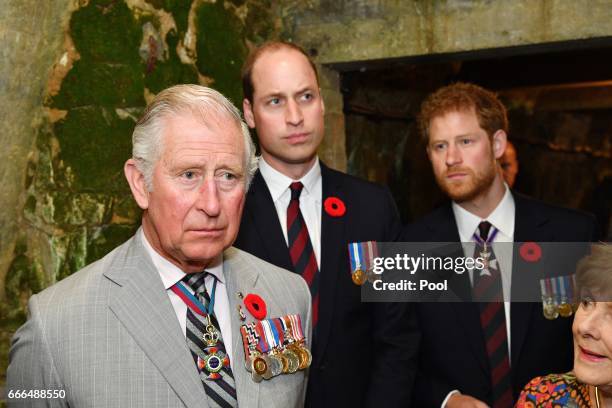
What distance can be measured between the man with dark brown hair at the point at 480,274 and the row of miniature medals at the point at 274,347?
833 millimetres

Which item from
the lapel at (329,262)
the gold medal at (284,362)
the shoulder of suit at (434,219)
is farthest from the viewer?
the shoulder of suit at (434,219)

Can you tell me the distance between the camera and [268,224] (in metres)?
2.35

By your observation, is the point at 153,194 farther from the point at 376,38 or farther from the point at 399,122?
the point at 399,122

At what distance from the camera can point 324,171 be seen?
252 cm

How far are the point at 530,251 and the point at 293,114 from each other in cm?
105

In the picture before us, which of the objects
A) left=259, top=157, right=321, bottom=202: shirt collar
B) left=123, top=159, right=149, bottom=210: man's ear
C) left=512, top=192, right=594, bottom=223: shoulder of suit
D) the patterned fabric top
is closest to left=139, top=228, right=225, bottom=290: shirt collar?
left=123, top=159, right=149, bottom=210: man's ear

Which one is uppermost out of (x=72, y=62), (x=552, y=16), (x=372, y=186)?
(x=552, y=16)

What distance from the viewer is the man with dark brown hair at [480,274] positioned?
7.90ft

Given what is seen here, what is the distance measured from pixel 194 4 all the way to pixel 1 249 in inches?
53.7

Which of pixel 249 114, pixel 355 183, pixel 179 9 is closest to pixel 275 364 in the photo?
pixel 355 183

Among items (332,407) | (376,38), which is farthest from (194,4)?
(332,407)

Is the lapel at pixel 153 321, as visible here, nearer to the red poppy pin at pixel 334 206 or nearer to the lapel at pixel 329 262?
the lapel at pixel 329 262

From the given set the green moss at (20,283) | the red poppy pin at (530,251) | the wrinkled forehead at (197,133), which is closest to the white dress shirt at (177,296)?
the wrinkled forehead at (197,133)

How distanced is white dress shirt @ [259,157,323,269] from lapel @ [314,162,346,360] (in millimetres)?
33
